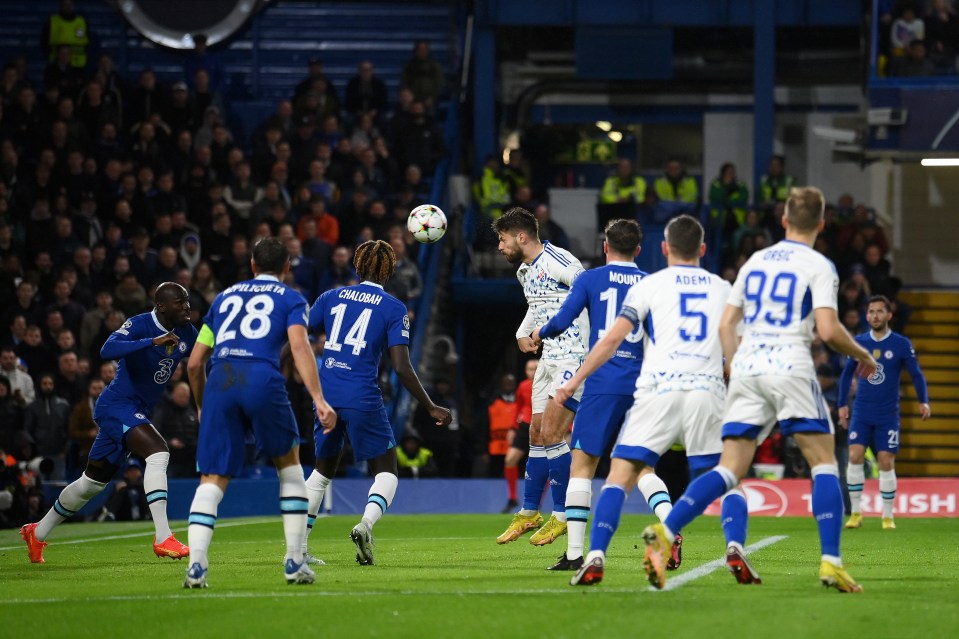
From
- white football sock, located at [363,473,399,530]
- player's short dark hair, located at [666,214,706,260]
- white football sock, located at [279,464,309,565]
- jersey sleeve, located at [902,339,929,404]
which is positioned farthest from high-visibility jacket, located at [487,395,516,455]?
player's short dark hair, located at [666,214,706,260]

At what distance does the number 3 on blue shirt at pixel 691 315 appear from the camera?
27.2 feet

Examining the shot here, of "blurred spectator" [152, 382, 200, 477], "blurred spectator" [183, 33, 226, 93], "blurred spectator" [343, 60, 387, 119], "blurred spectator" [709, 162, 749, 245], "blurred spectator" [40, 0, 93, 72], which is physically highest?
"blurred spectator" [40, 0, 93, 72]

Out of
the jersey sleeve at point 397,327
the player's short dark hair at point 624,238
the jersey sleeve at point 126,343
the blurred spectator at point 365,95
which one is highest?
the blurred spectator at point 365,95

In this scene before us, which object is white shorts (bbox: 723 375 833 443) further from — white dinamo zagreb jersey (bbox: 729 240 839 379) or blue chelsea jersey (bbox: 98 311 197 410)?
blue chelsea jersey (bbox: 98 311 197 410)

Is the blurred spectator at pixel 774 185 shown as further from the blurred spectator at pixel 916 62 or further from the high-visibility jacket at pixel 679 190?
the blurred spectator at pixel 916 62

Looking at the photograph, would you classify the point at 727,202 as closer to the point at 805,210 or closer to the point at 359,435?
the point at 359,435

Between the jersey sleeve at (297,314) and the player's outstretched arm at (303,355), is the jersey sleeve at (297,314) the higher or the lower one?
the higher one

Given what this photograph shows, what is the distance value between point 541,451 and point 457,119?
51.2ft

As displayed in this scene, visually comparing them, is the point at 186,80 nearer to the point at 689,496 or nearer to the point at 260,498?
the point at 260,498

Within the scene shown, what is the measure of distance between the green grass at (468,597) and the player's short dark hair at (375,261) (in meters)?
1.99

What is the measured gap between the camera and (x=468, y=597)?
8.02 metres

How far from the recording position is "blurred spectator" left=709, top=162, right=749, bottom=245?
24094 mm

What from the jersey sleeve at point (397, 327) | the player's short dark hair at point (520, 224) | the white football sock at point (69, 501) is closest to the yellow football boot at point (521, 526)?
the player's short dark hair at point (520, 224)

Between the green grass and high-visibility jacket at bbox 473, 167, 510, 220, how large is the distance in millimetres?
12145
